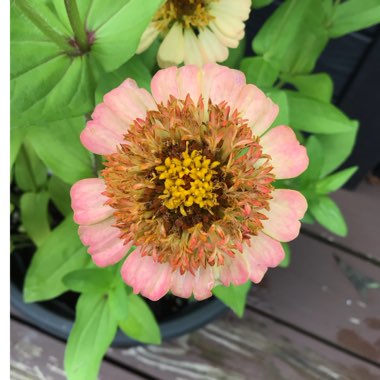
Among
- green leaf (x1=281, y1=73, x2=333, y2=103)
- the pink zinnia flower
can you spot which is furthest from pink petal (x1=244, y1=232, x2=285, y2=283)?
green leaf (x1=281, y1=73, x2=333, y2=103)

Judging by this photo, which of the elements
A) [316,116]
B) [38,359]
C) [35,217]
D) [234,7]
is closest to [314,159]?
[316,116]

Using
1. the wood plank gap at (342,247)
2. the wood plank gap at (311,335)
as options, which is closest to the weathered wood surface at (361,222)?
the wood plank gap at (342,247)

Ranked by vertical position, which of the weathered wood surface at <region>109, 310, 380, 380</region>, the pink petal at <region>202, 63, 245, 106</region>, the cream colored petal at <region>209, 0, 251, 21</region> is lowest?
the weathered wood surface at <region>109, 310, 380, 380</region>

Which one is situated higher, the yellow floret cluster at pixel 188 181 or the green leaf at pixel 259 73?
the green leaf at pixel 259 73

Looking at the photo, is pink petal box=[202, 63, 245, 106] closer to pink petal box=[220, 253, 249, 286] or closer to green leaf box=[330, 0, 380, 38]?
pink petal box=[220, 253, 249, 286]

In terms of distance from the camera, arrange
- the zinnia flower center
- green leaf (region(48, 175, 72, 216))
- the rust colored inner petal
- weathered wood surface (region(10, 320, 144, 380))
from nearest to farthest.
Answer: the rust colored inner petal < the zinnia flower center < green leaf (region(48, 175, 72, 216)) < weathered wood surface (region(10, 320, 144, 380))

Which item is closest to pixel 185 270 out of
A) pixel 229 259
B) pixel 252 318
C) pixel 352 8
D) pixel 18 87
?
pixel 229 259

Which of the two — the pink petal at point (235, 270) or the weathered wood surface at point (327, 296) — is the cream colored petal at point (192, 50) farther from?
the weathered wood surface at point (327, 296)
